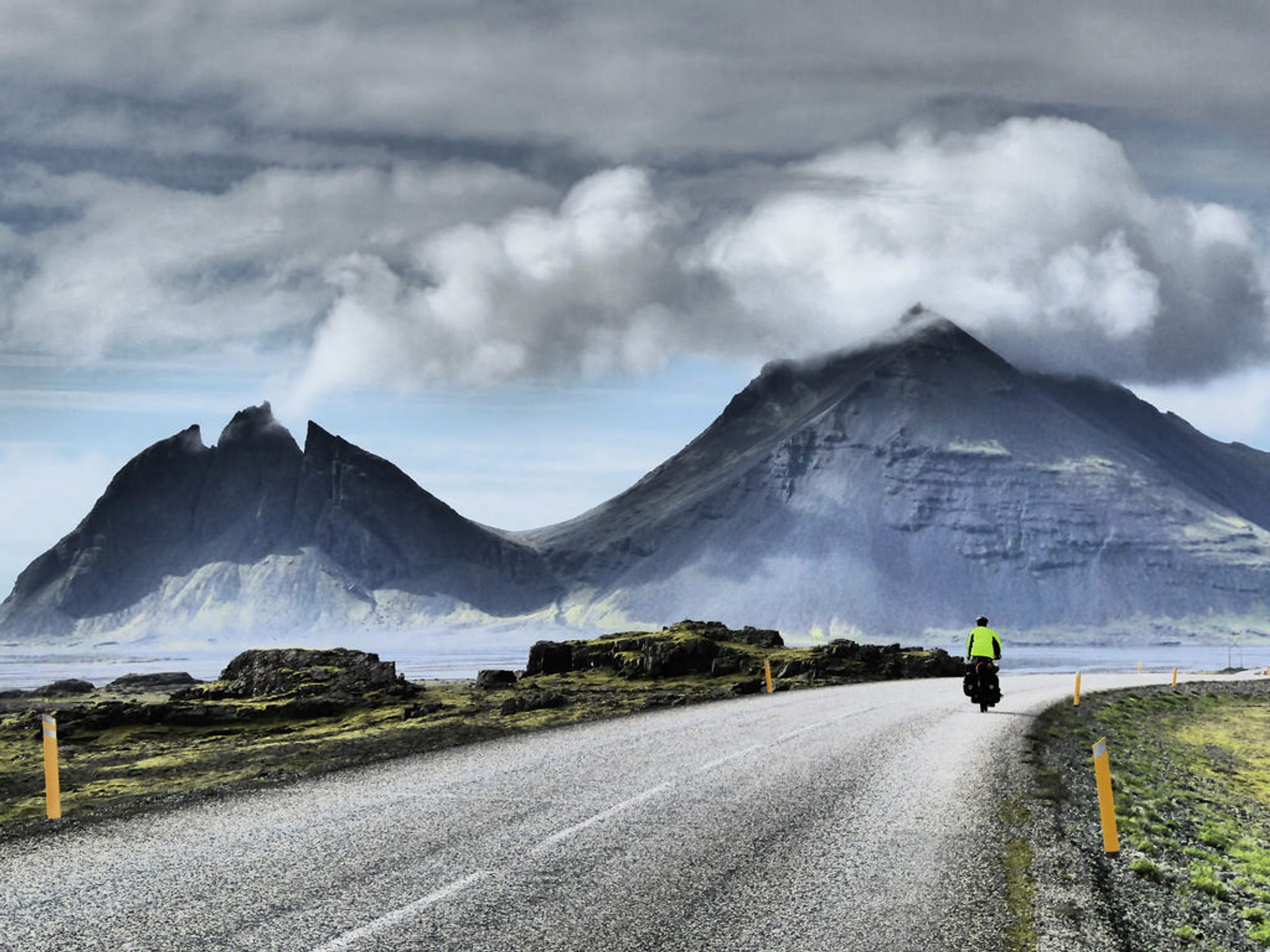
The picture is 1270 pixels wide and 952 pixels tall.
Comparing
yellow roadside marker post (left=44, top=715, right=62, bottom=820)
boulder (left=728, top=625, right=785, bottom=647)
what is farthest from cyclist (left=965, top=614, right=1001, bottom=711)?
boulder (left=728, top=625, right=785, bottom=647)

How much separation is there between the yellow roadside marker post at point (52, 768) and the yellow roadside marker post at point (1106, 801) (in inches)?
533

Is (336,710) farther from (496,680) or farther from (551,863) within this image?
(551,863)

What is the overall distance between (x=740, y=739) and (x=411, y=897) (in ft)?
45.0

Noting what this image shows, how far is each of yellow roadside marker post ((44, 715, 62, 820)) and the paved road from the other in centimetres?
232

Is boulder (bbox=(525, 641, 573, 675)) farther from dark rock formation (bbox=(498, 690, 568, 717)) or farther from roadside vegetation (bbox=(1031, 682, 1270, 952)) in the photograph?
roadside vegetation (bbox=(1031, 682, 1270, 952))

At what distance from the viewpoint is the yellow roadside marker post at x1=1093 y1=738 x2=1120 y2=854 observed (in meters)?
13.4

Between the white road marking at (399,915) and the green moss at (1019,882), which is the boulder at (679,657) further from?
the white road marking at (399,915)

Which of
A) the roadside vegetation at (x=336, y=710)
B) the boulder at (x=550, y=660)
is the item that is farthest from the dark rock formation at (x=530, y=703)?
the boulder at (x=550, y=660)

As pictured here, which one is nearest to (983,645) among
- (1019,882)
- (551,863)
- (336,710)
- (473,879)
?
(1019,882)

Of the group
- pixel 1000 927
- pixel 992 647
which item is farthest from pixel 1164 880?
pixel 992 647

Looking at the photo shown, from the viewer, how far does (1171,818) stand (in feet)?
61.3

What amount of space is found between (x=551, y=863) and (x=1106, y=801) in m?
6.55

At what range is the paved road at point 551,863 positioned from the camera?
9.80m

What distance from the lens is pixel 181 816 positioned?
15227 millimetres
